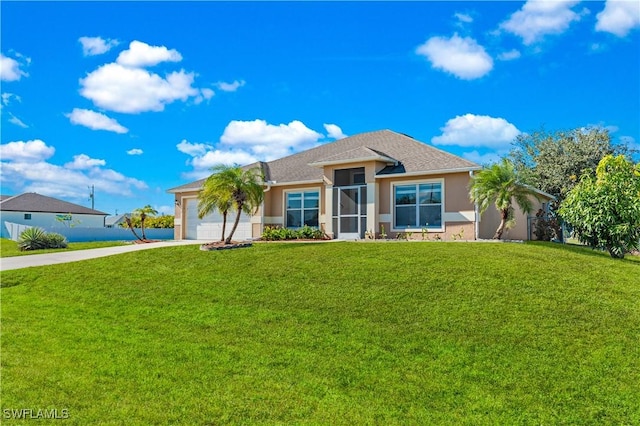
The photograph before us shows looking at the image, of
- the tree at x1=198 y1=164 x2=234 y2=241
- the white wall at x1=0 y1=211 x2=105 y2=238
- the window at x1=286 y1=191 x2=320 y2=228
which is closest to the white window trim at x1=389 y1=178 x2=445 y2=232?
the window at x1=286 y1=191 x2=320 y2=228

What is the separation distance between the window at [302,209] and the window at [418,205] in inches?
168

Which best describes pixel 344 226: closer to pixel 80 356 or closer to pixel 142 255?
pixel 142 255

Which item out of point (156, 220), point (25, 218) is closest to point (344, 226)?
point (156, 220)

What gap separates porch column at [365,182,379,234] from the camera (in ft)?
68.1

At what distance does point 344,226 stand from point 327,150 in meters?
6.60


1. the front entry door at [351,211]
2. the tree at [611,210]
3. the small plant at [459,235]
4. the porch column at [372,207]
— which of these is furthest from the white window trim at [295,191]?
the tree at [611,210]

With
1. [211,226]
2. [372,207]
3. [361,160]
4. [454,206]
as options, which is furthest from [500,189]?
[211,226]

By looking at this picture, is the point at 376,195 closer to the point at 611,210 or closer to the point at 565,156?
the point at 611,210

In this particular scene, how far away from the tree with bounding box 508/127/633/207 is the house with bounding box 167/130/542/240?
28.6ft

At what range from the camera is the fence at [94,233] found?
116 feet

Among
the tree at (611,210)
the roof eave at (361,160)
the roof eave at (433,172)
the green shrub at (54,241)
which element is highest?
the roof eave at (361,160)

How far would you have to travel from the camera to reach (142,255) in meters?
17.4

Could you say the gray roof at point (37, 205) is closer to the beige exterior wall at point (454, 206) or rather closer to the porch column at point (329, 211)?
the porch column at point (329, 211)

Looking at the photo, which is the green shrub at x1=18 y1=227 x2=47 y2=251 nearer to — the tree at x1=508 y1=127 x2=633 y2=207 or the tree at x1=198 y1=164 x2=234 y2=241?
the tree at x1=198 y1=164 x2=234 y2=241
